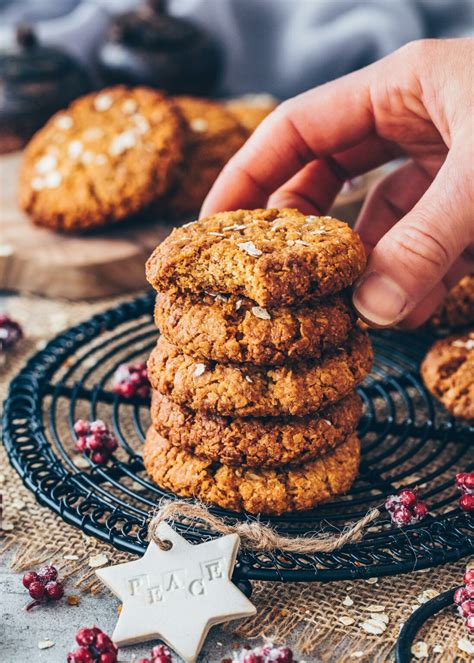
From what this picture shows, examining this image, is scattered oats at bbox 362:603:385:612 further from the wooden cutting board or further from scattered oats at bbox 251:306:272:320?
the wooden cutting board

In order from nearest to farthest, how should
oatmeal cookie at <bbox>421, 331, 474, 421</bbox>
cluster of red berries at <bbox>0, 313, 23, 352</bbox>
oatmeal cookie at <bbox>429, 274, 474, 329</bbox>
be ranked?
oatmeal cookie at <bbox>421, 331, 474, 421</bbox>
oatmeal cookie at <bbox>429, 274, 474, 329</bbox>
cluster of red berries at <bbox>0, 313, 23, 352</bbox>

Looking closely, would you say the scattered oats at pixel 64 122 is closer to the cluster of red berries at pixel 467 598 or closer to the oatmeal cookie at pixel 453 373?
the oatmeal cookie at pixel 453 373

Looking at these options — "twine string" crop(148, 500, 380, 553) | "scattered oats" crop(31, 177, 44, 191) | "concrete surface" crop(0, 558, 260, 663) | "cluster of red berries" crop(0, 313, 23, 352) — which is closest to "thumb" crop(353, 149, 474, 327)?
"twine string" crop(148, 500, 380, 553)

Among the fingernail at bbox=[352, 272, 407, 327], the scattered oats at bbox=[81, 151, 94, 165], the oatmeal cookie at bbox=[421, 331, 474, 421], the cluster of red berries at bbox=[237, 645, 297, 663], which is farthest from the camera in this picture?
the scattered oats at bbox=[81, 151, 94, 165]

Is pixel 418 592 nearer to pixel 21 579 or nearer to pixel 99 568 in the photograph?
pixel 99 568

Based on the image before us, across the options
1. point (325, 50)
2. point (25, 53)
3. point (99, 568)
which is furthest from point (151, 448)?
point (325, 50)

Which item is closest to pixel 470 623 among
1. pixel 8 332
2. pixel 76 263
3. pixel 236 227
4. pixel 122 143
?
pixel 236 227
